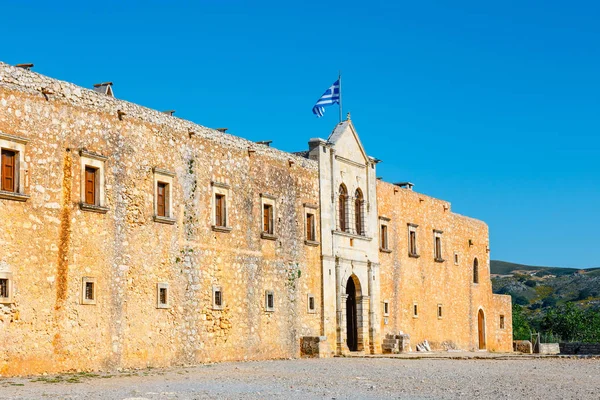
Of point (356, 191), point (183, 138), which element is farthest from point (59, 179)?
point (356, 191)

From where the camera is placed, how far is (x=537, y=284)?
11425cm

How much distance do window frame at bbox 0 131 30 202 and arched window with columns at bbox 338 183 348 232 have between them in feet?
50.9

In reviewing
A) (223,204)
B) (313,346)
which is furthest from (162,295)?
(313,346)

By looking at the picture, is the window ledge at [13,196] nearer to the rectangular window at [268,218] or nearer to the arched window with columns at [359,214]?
the rectangular window at [268,218]

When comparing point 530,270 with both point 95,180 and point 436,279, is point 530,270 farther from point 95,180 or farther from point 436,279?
point 95,180

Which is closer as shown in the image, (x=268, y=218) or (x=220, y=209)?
(x=220, y=209)

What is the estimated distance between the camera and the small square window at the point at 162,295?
24.6 meters

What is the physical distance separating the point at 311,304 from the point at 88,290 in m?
10.9

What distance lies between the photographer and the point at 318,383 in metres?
18.7

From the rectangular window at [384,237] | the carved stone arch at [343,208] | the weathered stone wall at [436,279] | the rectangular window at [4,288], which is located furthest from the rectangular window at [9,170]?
the rectangular window at [384,237]

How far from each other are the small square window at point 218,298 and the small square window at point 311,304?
5.03 metres

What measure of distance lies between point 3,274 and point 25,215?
4.61ft

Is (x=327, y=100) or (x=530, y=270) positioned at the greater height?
(x=327, y=100)

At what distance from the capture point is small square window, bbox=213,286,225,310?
88.3ft
